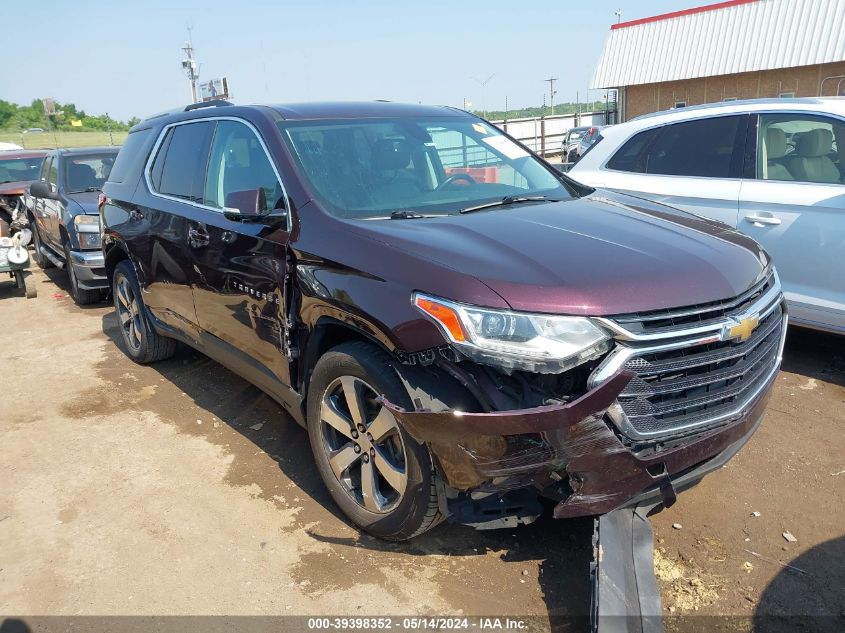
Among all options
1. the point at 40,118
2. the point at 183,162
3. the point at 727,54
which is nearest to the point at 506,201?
the point at 183,162

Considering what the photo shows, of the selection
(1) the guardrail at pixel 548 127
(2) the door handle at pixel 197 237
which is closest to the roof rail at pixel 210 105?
(2) the door handle at pixel 197 237

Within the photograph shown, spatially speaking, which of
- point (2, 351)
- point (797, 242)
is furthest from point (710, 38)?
point (2, 351)

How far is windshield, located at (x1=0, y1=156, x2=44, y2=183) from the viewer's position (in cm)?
1310

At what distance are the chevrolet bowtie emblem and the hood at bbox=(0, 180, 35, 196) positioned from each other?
12733 millimetres

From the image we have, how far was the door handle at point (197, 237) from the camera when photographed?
400 centimetres

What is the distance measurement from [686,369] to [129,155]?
465 centimetres

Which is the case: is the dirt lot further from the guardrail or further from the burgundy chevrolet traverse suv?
the guardrail

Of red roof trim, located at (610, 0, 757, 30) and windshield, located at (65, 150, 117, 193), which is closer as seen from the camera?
windshield, located at (65, 150, 117, 193)

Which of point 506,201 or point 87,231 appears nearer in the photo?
point 506,201

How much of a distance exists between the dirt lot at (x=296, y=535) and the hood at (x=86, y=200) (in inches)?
147

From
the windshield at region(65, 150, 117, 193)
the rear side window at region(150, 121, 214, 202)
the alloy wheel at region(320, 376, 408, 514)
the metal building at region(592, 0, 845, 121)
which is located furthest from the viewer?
the metal building at region(592, 0, 845, 121)

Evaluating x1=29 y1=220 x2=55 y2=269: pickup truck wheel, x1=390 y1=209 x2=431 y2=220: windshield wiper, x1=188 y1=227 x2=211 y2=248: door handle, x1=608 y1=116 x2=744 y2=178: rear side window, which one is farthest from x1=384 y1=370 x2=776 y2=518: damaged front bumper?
x1=29 y1=220 x2=55 y2=269: pickup truck wheel

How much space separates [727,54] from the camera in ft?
81.4

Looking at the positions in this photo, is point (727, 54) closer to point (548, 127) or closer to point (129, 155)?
point (548, 127)
